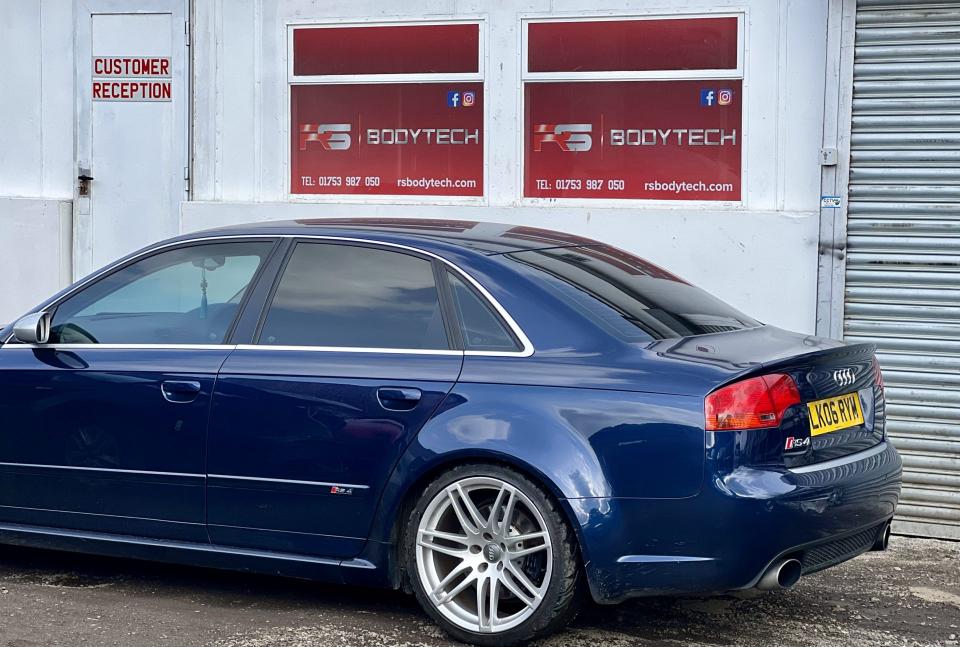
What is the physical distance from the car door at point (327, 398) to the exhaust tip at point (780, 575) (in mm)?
1386

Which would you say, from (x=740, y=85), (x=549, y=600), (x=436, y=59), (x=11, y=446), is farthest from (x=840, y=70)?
(x=11, y=446)

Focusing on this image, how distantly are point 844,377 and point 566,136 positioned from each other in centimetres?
486

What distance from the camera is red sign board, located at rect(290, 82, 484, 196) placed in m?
10.1

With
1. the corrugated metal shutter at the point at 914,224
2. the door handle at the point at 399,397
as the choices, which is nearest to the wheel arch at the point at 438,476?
the door handle at the point at 399,397

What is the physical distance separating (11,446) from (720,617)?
3180mm

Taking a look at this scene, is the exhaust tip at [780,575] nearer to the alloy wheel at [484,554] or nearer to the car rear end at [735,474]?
the car rear end at [735,474]

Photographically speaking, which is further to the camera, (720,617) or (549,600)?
(720,617)

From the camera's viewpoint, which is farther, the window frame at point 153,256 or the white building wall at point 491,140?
the white building wall at point 491,140

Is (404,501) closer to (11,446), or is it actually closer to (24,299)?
(11,446)

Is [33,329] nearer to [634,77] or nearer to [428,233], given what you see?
[428,233]

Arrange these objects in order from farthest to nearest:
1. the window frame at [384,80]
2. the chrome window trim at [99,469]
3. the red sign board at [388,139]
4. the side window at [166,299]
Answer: the red sign board at [388,139]
the window frame at [384,80]
the side window at [166,299]
the chrome window trim at [99,469]

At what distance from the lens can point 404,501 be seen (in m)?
5.34

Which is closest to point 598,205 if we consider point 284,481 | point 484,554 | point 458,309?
point 458,309

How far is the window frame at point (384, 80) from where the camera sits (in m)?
10.0
